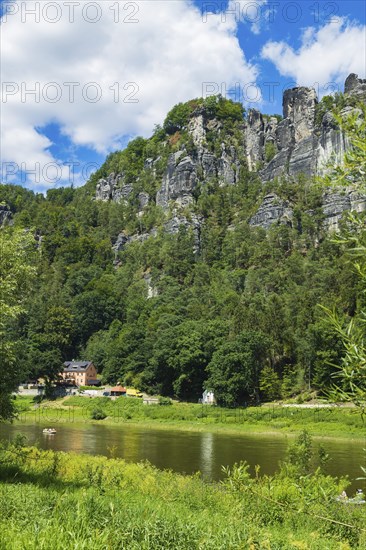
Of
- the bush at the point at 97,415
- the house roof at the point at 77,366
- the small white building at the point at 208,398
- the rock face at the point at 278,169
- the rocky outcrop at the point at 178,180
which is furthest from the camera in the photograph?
the rocky outcrop at the point at 178,180

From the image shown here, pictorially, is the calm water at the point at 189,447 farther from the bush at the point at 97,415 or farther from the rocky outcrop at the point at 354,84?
the rocky outcrop at the point at 354,84

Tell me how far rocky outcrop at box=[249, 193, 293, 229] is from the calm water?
332ft

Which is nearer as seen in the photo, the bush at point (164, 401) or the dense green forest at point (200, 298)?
the dense green forest at point (200, 298)

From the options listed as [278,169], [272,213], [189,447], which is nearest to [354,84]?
[278,169]

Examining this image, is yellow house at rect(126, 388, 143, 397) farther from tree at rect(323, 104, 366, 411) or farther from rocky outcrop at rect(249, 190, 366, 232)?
tree at rect(323, 104, 366, 411)

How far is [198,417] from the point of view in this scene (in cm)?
6900

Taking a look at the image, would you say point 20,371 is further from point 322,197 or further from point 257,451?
point 322,197

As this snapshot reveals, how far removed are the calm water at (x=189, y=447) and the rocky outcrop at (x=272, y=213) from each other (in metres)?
101

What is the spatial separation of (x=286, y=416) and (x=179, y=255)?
302 feet

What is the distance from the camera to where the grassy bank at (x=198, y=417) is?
2259 inches

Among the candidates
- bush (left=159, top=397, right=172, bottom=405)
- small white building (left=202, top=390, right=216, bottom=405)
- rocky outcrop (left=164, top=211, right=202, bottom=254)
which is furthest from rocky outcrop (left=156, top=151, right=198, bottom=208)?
bush (left=159, top=397, right=172, bottom=405)

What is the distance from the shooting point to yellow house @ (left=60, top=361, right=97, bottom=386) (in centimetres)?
10412

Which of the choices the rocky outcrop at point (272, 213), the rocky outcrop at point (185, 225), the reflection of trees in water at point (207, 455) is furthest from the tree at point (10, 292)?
the rocky outcrop at point (185, 225)

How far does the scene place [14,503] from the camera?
411 inches
